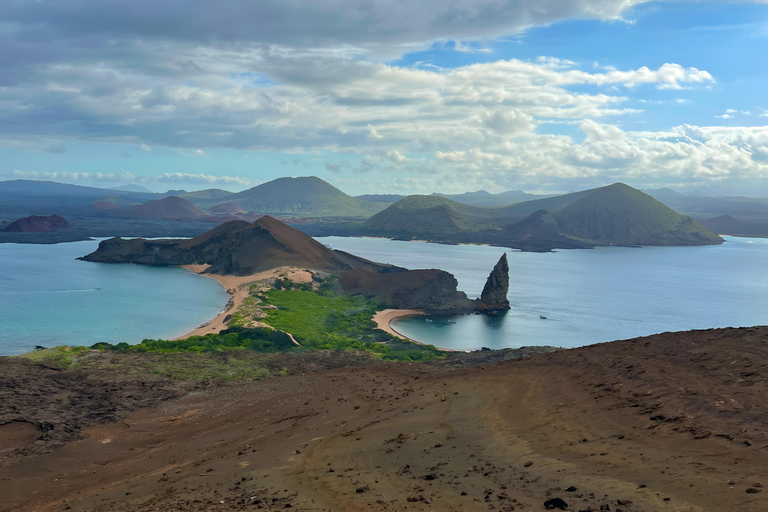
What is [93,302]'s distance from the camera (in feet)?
277

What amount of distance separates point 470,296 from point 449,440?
88183mm

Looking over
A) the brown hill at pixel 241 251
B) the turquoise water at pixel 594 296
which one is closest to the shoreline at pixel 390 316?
the turquoise water at pixel 594 296

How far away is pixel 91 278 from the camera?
110 m

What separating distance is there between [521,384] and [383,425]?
677 centimetres

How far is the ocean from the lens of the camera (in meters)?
69.8

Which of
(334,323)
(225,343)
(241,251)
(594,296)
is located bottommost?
(334,323)

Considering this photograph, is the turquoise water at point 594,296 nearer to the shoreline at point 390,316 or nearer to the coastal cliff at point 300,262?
the shoreline at point 390,316

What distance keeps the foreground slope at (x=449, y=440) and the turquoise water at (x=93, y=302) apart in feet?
113

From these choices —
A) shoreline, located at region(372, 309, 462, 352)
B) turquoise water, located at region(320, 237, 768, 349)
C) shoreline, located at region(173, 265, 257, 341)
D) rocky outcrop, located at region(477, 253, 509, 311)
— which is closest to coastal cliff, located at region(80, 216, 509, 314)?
rocky outcrop, located at region(477, 253, 509, 311)

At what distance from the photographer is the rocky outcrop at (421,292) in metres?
90.5

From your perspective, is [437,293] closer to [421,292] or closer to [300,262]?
[421,292]

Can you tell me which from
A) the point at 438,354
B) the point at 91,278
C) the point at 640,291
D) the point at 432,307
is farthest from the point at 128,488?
the point at 640,291

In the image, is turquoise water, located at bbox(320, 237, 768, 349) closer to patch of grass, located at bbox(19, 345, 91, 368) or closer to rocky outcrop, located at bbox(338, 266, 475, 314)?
rocky outcrop, located at bbox(338, 266, 475, 314)

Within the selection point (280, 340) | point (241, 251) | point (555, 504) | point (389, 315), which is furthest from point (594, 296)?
point (555, 504)
